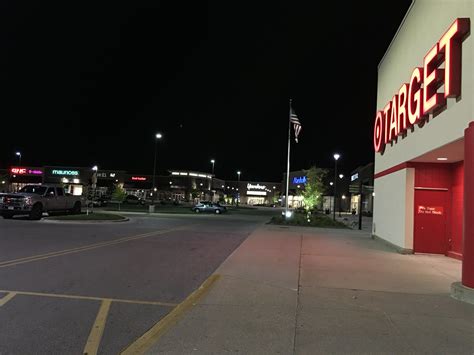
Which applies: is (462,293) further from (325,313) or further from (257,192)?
(257,192)

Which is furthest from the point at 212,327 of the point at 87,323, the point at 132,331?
the point at 87,323

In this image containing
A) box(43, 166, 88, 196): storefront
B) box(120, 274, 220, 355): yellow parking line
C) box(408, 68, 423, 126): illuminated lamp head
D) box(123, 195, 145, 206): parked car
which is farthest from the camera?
box(43, 166, 88, 196): storefront

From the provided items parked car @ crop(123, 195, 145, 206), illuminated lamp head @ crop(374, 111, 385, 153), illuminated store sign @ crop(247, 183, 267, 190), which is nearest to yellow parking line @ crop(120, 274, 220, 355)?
illuminated lamp head @ crop(374, 111, 385, 153)

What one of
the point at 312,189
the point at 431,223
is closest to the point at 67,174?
the point at 312,189

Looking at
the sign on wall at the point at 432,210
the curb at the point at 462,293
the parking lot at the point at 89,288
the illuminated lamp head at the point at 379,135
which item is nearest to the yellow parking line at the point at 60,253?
the parking lot at the point at 89,288

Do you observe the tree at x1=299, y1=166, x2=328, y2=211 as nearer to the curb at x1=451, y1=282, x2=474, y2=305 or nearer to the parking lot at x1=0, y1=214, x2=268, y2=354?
the parking lot at x1=0, y1=214, x2=268, y2=354

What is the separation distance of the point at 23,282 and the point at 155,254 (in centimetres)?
509

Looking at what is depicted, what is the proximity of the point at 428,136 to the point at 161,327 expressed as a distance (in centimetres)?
961

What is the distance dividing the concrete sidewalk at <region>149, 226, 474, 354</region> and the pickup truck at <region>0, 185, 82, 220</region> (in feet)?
60.4

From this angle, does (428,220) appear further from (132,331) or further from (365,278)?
(132,331)

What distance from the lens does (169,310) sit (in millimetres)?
6953

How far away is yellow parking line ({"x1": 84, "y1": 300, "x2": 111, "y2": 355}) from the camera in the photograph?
201 inches

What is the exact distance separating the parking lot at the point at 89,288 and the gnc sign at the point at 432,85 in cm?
719

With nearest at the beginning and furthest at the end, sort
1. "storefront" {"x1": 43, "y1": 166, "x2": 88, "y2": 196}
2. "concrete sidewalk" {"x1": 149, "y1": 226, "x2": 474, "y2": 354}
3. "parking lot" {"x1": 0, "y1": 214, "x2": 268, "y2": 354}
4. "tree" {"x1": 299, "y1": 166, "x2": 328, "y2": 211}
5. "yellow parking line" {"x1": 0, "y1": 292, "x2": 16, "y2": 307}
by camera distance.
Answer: "concrete sidewalk" {"x1": 149, "y1": 226, "x2": 474, "y2": 354}, "parking lot" {"x1": 0, "y1": 214, "x2": 268, "y2": 354}, "yellow parking line" {"x1": 0, "y1": 292, "x2": 16, "y2": 307}, "tree" {"x1": 299, "y1": 166, "x2": 328, "y2": 211}, "storefront" {"x1": 43, "y1": 166, "x2": 88, "y2": 196}
